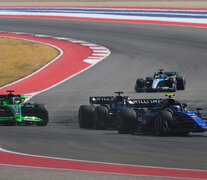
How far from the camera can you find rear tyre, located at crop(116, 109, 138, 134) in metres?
15.1

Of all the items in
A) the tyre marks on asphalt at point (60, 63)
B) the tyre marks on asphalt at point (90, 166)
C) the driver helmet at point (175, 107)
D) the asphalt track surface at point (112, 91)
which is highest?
the tyre marks on asphalt at point (90, 166)

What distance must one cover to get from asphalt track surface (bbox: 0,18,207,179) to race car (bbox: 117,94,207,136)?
0.29 meters

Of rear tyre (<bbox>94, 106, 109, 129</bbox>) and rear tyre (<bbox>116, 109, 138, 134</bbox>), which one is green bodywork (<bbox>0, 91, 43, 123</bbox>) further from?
rear tyre (<bbox>116, 109, 138, 134</bbox>)

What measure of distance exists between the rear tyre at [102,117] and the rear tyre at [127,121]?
1473 millimetres

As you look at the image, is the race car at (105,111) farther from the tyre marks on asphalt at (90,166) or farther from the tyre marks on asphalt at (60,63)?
the tyre marks on asphalt at (60,63)

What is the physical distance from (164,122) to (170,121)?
14 centimetres

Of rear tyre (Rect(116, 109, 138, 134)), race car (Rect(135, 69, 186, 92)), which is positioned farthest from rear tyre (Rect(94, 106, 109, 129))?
race car (Rect(135, 69, 186, 92))

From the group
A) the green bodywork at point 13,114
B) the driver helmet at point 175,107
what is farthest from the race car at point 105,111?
the green bodywork at point 13,114

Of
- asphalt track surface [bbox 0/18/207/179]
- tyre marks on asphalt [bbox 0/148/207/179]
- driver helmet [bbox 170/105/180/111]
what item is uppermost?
tyre marks on asphalt [bbox 0/148/207/179]

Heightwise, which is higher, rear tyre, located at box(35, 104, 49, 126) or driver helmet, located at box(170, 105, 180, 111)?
driver helmet, located at box(170, 105, 180, 111)

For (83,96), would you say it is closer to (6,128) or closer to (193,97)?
(193,97)

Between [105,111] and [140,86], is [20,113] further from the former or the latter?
[140,86]

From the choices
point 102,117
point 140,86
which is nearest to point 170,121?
point 102,117

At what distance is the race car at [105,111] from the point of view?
54.9 feet
